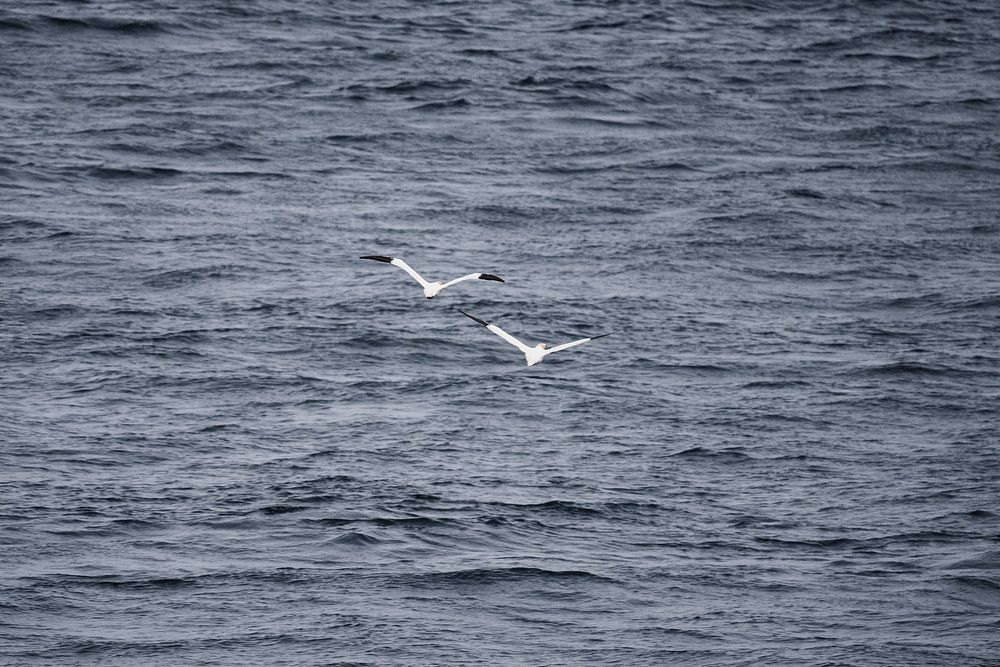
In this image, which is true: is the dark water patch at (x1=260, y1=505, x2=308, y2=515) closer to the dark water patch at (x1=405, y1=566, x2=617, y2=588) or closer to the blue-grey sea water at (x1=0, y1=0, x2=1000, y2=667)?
the blue-grey sea water at (x1=0, y1=0, x2=1000, y2=667)

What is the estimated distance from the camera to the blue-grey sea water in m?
41.0

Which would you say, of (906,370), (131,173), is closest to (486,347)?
(906,370)

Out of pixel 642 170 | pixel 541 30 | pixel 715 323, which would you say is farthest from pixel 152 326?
pixel 541 30

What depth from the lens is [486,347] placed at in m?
54.9

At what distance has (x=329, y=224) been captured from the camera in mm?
62281

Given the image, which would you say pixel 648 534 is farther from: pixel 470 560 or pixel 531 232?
pixel 531 232

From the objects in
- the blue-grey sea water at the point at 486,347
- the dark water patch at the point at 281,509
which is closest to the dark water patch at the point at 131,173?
the blue-grey sea water at the point at 486,347

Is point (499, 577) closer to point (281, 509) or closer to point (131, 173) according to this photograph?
point (281, 509)

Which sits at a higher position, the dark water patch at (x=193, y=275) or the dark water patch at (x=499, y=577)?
the dark water patch at (x=193, y=275)

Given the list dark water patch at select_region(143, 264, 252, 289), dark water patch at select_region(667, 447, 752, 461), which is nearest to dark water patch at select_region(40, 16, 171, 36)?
dark water patch at select_region(143, 264, 252, 289)

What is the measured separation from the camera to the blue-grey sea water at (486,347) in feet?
135

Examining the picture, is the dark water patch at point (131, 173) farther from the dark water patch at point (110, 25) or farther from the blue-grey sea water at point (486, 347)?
the dark water patch at point (110, 25)

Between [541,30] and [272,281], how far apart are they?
31.5 meters

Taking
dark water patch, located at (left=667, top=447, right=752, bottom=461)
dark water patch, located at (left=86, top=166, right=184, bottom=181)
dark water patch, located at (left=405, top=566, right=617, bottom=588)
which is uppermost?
dark water patch, located at (left=86, top=166, right=184, bottom=181)
